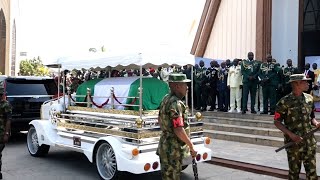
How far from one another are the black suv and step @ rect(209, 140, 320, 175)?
496 cm

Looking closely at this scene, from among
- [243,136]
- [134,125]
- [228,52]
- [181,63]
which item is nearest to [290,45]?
[228,52]

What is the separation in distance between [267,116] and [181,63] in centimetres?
485

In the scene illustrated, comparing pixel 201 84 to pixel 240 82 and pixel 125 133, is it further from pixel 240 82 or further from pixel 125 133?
pixel 125 133

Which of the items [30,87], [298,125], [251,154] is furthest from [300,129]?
[30,87]

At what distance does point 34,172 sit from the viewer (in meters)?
7.27

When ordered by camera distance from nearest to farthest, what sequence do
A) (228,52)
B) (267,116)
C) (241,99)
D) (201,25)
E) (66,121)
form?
(66,121), (267,116), (241,99), (228,52), (201,25)

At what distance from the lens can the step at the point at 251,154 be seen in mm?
7589

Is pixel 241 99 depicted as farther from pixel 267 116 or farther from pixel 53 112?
pixel 53 112

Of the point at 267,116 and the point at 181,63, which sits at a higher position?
the point at 181,63

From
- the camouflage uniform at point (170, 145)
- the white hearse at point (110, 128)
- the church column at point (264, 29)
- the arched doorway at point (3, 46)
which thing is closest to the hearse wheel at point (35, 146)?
the white hearse at point (110, 128)

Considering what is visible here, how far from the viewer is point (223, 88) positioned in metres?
12.2

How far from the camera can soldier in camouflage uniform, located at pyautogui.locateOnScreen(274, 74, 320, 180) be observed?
4793 mm

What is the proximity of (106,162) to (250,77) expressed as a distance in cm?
596

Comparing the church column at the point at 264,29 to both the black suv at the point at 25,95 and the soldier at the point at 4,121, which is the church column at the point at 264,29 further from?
the soldier at the point at 4,121
